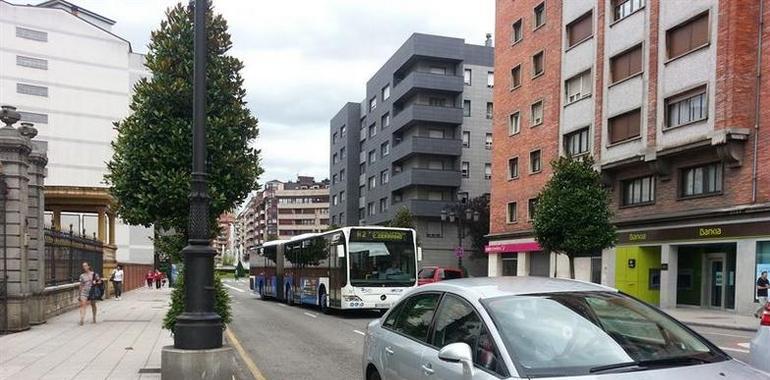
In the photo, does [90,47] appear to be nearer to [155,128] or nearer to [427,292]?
[155,128]

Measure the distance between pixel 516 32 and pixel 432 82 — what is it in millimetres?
18080

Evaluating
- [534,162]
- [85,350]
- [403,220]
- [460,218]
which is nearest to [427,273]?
[534,162]

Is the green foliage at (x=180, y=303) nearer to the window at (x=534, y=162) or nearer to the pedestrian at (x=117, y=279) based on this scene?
the pedestrian at (x=117, y=279)

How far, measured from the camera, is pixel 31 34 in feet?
204

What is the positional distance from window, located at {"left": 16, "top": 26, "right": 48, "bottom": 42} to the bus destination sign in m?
56.0

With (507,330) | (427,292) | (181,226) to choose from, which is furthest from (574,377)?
(181,226)

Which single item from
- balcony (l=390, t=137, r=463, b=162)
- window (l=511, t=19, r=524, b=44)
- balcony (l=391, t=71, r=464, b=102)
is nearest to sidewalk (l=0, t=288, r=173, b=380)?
window (l=511, t=19, r=524, b=44)

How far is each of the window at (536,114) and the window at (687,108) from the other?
1116 centimetres

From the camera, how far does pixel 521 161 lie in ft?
129

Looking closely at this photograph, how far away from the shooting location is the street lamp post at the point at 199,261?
7121mm

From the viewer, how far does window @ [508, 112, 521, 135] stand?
4009 cm

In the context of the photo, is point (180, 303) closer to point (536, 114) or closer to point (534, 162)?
point (534, 162)

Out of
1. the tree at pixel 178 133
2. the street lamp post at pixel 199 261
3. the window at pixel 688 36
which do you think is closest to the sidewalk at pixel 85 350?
the street lamp post at pixel 199 261

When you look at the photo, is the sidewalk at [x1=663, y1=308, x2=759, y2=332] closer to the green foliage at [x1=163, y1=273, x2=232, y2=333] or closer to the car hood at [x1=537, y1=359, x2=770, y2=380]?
the green foliage at [x1=163, y1=273, x2=232, y2=333]
